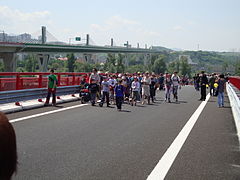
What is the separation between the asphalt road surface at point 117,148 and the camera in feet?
20.9

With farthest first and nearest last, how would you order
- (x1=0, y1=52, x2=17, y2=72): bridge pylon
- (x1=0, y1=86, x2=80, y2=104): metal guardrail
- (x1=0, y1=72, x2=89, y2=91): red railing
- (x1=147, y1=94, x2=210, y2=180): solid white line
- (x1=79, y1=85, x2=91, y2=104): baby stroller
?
1. (x1=0, y1=52, x2=17, y2=72): bridge pylon
2. (x1=79, y1=85, x2=91, y2=104): baby stroller
3. (x1=0, y1=72, x2=89, y2=91): red railing
4. (x1=0, y1=86, x2=80, y2=104): metal guardrail
5. (x1=147, y1=94, x2=210, y2=180): solid white line

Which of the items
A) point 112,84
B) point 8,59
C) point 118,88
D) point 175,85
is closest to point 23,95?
point 118,88

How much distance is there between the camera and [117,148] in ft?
27.5

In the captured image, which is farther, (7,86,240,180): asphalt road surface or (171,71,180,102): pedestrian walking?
(171,71,180,102): pedestrian walking

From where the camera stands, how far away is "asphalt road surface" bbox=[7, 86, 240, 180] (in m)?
6.37

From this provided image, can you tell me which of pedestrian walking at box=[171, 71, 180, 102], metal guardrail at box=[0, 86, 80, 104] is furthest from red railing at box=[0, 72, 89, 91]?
pedestrian walking at box=[171, 71, 180, 102]

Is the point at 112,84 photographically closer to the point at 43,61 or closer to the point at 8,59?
the point at 8,59

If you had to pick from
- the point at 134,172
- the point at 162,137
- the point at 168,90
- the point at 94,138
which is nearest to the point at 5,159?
the point at 134,172

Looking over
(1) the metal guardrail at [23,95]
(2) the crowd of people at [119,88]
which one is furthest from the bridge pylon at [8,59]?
(1) the metal guardrail at [23,95]

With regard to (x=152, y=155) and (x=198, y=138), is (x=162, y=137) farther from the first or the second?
(x=152, y=155)

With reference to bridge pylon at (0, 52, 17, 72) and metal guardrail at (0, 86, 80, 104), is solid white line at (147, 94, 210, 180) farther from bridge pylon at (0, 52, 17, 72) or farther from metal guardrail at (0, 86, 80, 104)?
bridge pylon at (0, 52, 17, 72)

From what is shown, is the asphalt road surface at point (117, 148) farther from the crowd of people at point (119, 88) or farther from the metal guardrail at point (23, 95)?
the crowd of people at point (119, 88)

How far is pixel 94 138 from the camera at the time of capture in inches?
374

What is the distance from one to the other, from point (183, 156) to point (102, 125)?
4.37 meters
